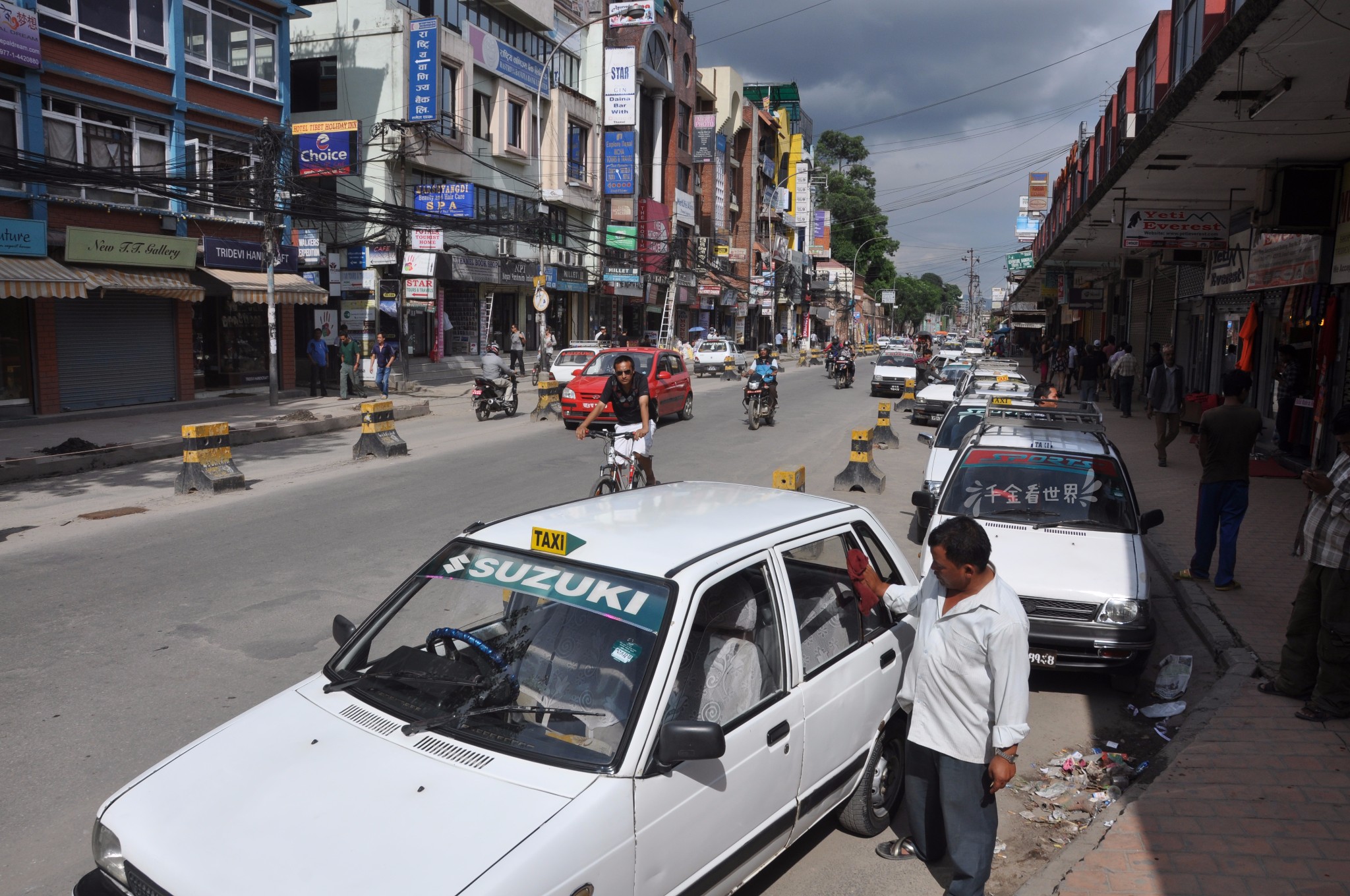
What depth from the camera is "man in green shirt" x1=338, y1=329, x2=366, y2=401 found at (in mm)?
24531

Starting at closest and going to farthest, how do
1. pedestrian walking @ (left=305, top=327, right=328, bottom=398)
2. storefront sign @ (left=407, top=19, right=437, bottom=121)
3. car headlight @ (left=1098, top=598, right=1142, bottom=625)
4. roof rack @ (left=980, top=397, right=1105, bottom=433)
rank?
1. car headlight @ (left=1098, top=598, right=1142, bottom=625)
2. roof rack @ (left=980, top=397, right=1105, bottom=433)
3. pedestrian walking @ (left=305, top=327, right=328, bottom=398)
4. storefront sign @ (left=407, top=19, right=437, bottom=121)

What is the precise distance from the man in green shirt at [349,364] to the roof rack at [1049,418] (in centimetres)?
1893

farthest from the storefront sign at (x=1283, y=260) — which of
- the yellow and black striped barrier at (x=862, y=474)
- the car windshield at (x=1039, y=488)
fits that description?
the car windshield at (x=1039, y=488)

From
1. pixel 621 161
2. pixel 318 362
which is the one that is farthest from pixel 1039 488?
pixel 621 161

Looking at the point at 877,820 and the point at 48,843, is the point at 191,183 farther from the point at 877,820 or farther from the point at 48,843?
the point at 877,820

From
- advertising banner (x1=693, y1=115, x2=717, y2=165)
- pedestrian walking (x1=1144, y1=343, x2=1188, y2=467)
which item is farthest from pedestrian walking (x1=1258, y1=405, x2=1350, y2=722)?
advertising banner (x1=693, y1=115, x2=717, y2=165)

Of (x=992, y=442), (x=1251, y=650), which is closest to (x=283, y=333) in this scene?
(x=992, y=442)

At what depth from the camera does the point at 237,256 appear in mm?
23234

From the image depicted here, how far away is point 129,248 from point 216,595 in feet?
53.0

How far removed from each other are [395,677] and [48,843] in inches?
73.0

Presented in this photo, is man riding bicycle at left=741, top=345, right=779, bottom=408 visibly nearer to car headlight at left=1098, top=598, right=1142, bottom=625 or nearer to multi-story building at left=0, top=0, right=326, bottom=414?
multi-story building at left=0, top=0, right=326, bottom=414

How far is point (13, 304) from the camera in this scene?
19.2 metres

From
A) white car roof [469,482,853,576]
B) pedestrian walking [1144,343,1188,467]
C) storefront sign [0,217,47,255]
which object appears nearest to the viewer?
white car roof [469,482,853,576]

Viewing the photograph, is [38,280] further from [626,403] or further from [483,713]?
[483,713]
